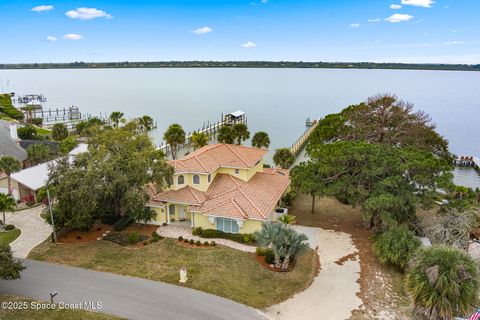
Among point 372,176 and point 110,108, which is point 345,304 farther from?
point 110,108

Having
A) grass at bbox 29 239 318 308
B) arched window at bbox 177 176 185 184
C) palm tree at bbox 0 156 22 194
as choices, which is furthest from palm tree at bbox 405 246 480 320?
palm tree at bbox 0 156 22 194

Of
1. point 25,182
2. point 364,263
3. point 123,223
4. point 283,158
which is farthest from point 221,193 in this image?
point 283,158

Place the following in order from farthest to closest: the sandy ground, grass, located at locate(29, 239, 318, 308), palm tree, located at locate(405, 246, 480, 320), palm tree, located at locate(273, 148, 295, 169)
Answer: palm tree, located at locate(273, 148, 295, 169) < grass, located at locate(29, 239, 318, 308) < the sandy ground < palm tree, located at locate(405, 246, 480, 320)

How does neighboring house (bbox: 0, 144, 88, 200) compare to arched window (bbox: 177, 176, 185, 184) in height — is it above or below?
below

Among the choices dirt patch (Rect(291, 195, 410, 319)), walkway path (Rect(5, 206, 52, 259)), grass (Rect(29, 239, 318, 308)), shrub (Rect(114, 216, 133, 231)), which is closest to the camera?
dirt patch (Rect(291, 195, 410, 319))

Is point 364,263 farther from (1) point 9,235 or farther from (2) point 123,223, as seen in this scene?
(1) point 9,235

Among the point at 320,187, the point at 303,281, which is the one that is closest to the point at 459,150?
the point at 320,187

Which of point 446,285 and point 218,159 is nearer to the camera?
point 446,285

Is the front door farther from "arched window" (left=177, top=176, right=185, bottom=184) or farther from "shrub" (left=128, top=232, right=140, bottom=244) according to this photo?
"shrub" (left=128, top=232, right=140, bottom=244)
